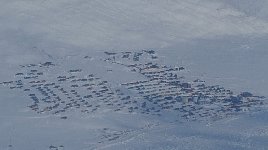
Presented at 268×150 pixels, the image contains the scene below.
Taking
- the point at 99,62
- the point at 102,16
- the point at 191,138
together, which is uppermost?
the point at 102,16

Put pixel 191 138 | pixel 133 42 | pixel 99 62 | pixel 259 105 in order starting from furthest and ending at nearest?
pixel 133 42 < pixel 99 62 < pixel 259 105 < pixel 191 138

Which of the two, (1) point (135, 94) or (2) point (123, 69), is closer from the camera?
(1) point (135, 94)

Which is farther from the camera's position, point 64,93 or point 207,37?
point 207,37

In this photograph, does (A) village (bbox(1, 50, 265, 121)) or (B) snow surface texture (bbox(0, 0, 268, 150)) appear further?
(A) village (bbox(1, 50, 265, 121))

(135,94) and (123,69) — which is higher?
(123,69)

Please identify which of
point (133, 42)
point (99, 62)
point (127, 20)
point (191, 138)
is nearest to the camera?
point (191, 138)

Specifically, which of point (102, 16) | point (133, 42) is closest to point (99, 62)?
point (133, 42)

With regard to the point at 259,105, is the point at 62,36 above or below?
above

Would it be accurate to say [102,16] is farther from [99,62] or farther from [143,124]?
[143,124]
